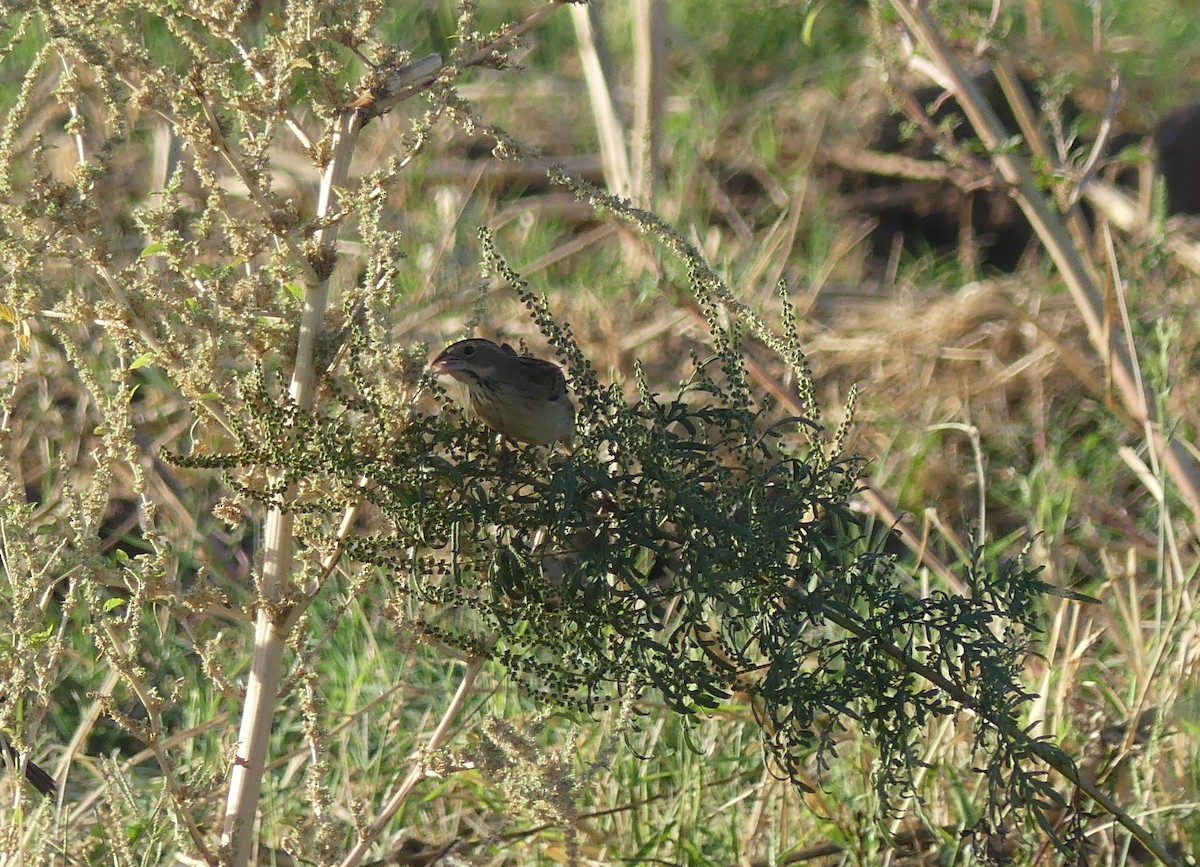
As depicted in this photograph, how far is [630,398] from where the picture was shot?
5469mm

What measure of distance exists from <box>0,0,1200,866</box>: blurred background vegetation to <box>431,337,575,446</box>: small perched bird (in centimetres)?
18

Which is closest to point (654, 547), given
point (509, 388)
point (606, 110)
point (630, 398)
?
point (509, 388)

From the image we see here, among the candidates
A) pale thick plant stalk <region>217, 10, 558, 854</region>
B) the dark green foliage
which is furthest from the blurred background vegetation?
the dark green foliage

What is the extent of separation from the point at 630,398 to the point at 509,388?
2.32 meters

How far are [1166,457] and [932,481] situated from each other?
1672 mm

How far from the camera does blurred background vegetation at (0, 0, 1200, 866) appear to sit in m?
2.40

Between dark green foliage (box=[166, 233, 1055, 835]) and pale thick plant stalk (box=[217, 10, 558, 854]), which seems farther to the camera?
pale thick plant stalk (box=[217, 10, 558, 854])

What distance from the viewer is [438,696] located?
4137mm

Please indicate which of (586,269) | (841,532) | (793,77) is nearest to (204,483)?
(586,269)

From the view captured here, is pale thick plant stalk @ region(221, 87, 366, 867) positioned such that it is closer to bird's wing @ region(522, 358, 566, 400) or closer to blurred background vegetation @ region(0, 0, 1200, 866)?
blurred background vegetation @ region(0, 0, 1200, 866)

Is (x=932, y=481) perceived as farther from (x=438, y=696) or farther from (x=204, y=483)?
(x=204, y=483)

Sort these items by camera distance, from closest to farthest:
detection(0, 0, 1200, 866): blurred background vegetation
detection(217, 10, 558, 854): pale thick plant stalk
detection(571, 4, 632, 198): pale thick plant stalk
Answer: detection(217, 10, 558, 854): pale thick plant stalk → detection(0, 0, 1200, 866): blurred background vegetation → detection(571, 4, 632, 198): pale thick plant stalk

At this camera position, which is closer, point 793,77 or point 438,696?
point 438,696

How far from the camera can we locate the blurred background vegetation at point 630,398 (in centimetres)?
240
